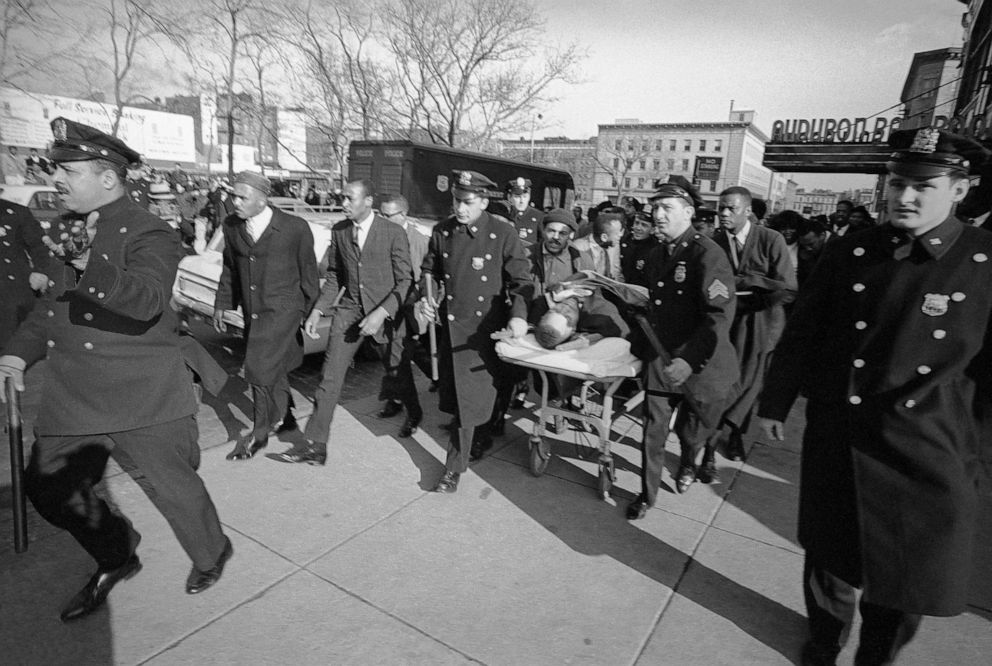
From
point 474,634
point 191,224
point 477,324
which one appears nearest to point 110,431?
point 474,634

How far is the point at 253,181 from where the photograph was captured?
3.97 meters

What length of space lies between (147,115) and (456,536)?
55.6m

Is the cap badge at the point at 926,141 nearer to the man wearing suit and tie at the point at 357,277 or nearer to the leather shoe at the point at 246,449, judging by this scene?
the man wearing suit and tie at the point at 357,277

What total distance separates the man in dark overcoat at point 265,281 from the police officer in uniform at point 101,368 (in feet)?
4.97

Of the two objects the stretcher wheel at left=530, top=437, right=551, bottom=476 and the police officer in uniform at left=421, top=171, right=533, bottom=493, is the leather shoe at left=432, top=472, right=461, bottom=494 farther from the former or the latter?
the stretcher wheel at left=530, top=437, right=551, bottom=476

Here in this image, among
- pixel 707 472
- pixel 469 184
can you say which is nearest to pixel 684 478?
pixel 707 472

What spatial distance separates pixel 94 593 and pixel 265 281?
2.15m

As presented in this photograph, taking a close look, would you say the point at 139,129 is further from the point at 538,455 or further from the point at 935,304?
the point at 935,304

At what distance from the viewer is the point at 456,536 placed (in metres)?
3.30

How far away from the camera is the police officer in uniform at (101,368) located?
2.28 m

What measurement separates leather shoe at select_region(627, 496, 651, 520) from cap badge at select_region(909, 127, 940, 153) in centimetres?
235

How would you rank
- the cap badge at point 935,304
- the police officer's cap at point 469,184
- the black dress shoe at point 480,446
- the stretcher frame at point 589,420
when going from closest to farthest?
1. the cap badge at point 935,304
2. the stretcher frame at point 589,420
3. the police officer's cap at point 469,184
4. the black dress shoe at point 480,446

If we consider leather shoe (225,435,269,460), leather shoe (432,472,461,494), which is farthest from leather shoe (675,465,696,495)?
leather shoe (225,435,269,460)

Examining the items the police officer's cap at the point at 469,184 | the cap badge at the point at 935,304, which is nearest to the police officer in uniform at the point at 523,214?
the police officer's cap at the point at 469,184
